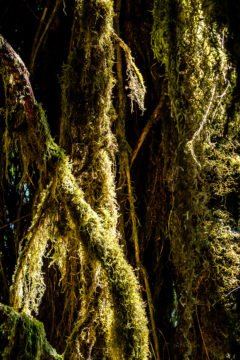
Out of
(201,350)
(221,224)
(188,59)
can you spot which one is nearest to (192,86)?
(188,59)

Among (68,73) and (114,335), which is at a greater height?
(68,73)

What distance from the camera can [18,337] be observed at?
3.47ft

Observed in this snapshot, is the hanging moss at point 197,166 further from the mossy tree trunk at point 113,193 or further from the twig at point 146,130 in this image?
the twig at point 146,130

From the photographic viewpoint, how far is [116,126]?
5.45ft

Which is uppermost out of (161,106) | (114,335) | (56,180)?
(161,106)

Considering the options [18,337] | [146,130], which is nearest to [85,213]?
[18,337]

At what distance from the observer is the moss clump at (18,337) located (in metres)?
1.05

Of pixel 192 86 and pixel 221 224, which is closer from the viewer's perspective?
pixel 192 86

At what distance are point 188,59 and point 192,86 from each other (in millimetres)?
95

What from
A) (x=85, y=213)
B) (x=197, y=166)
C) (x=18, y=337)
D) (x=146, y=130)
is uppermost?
(x=146, y=130)

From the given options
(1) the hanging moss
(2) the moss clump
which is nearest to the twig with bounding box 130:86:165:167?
(1) the hanging moss

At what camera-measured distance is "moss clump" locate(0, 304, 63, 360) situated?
41.3 inches

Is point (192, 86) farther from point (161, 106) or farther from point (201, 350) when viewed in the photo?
point (201, 350)

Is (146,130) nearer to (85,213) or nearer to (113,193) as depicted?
(113,193)
